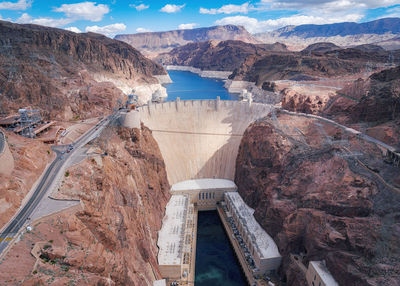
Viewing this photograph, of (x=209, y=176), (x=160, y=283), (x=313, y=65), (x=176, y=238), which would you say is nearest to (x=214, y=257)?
(x=176, y=238)

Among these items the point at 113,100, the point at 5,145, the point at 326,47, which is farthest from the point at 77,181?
the point at 326,47

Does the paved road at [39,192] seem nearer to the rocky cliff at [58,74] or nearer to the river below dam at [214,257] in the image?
the rocky cliff at [58,74]

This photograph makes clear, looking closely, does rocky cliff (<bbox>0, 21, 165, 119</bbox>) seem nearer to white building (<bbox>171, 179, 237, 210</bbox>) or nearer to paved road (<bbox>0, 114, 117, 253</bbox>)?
paved road (<bbox>0, 114, 117, 253</bbox>)

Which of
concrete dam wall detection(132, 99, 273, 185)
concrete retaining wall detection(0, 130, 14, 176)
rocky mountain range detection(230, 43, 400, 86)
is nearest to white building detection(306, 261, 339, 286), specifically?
concrete dam wall detection(132, 99, 273, 185)

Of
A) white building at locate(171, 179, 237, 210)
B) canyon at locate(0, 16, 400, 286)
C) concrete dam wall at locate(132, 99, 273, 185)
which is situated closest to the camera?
canyon at locate(0, 16, 400, 286)

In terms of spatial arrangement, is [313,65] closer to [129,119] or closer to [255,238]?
[129,119]

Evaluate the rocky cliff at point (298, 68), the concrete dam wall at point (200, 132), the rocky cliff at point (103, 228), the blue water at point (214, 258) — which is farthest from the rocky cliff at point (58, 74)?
the rocky cliff at point (298, 68)
